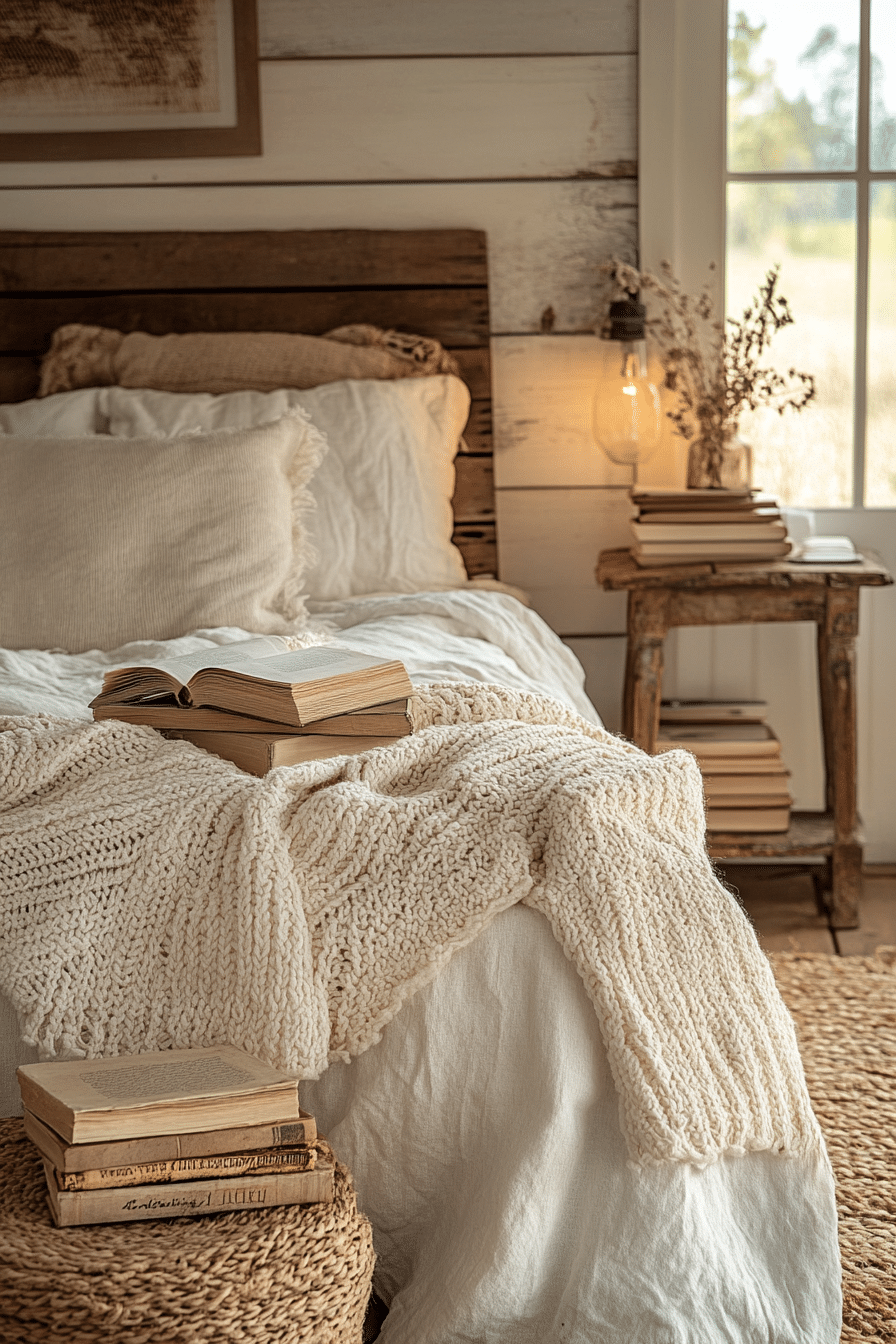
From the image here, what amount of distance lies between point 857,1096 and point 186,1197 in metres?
1.17

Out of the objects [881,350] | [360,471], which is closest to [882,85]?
[881,350]

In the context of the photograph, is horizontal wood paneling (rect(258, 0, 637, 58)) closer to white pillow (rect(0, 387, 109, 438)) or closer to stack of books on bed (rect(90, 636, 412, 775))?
white pillow (rect(0, 387, 109, 438))

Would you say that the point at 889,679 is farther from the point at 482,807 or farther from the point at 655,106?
the point at 482,807

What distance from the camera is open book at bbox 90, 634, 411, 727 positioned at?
1.30 m

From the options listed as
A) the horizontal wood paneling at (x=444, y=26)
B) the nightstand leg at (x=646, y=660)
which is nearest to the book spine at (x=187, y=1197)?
the nightstand leg at (x=646, y=660)

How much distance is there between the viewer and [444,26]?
8.42 ft

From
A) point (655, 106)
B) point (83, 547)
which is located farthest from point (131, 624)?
point (655, 106)

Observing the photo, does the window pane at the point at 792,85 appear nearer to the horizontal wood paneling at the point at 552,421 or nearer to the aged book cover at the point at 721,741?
the horizontal wood paneling at the point at 552,421

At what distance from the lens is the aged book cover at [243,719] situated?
1.33 m

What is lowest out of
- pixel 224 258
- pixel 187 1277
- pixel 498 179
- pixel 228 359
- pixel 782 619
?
pixel 187 1277

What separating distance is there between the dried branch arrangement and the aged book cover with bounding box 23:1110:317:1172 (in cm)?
172

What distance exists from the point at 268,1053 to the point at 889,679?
195cm

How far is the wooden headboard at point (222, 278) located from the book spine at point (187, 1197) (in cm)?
191

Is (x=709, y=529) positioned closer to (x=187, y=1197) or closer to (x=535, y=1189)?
(x=535, y=1189)
